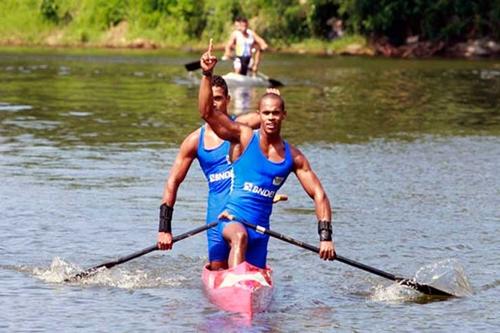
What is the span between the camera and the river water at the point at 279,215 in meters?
10.8

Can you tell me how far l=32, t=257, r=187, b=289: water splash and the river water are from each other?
19 millimetres

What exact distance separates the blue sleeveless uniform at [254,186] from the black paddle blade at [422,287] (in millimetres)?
1327

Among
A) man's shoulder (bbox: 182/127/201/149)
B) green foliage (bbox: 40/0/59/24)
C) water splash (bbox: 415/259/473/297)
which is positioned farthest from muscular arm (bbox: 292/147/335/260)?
green foliage (bbox: 40/0/59/24)

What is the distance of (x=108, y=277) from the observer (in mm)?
12125

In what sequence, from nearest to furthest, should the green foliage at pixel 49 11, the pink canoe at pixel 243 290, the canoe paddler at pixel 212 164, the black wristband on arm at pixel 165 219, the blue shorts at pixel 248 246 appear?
the pink canoe at pixel 243 290 → the blue shorts at pixel 248 246 → the black wristband on arm at pixel 165 219 → the canoe paddler at pixel 212 164 → the green foliage at pixel 49 11

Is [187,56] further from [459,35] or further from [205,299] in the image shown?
[205,299]

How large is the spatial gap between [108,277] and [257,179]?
2.03m

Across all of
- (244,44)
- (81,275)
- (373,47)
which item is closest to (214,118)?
(81,275)

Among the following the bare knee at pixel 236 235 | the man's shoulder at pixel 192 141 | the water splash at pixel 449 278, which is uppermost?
the man's shoulder at pixel 192 141

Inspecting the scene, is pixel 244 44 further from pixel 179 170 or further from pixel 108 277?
pixel 179 170

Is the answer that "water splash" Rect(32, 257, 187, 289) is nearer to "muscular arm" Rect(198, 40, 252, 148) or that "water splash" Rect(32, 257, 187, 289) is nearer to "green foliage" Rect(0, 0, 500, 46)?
"muscular arm" Rect(198, 40, 252, 148)

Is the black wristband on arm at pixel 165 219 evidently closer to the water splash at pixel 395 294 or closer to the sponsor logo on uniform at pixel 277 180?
the sponsor logo on uniform at pixel 277 180

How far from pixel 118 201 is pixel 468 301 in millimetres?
5786

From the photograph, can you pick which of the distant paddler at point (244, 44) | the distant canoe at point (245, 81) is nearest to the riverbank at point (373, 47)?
the distant paddler at point (244, 44)
